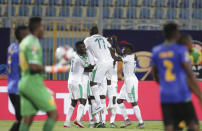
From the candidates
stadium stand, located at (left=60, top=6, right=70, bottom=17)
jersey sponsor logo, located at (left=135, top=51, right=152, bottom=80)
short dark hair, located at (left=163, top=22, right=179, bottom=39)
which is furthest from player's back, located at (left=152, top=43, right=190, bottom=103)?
stadium stand, located at (left=60, top=6, right=70, bottom=17)

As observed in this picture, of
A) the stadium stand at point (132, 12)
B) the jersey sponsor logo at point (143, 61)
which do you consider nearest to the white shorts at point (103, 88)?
the jersey sponsor logo at point (143, 61)

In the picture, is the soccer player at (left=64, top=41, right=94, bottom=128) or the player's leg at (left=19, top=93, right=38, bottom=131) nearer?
the player's leg at (left=19, top=93, right=38, bottom=131)

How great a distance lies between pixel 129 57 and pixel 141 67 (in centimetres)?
538

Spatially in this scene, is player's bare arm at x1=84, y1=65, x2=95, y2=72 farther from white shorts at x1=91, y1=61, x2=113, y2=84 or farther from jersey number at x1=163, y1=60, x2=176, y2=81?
jersey number at x1=163, y1=60, x2=176, y2=81

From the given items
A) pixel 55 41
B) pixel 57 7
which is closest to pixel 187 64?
pixel 55 41

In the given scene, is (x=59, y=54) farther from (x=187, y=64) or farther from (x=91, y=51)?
(x=91, y=51)

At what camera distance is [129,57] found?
13.1 m

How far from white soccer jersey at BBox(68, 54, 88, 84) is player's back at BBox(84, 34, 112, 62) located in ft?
1.03

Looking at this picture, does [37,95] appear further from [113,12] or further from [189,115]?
[113,12]

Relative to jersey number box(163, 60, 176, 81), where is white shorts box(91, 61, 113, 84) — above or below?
below

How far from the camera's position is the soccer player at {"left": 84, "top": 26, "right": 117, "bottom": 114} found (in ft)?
41.6

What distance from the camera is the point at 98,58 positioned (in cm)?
1284

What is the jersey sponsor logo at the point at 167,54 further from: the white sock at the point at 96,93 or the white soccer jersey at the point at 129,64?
the white soccer jersey at the point at 129,64

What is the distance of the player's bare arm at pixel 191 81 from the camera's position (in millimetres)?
6133
